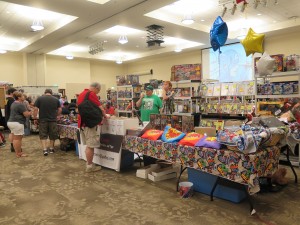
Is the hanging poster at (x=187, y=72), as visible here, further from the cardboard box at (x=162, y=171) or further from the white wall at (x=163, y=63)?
the white wall at (x=163, y=63)

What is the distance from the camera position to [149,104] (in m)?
4.82

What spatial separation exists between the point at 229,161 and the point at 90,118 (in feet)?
7.39

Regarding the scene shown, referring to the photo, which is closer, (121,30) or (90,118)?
(90,118)

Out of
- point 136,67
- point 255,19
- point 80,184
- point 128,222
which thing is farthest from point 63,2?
point 136,67

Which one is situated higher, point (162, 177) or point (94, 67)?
point (94, 67)

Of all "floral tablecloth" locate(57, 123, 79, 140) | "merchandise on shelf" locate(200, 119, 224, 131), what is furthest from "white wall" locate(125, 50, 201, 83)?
"floral tablecloth" locate(57, 123, 79, 140)

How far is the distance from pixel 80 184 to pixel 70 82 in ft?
34.6

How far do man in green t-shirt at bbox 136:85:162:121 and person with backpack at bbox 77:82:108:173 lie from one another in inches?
36.5

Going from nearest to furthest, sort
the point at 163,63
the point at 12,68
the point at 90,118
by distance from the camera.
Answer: the point at 90,118 → the point at 12,68 → the point at 163,63

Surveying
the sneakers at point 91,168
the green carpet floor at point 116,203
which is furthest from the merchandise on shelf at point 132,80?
the green carpet floor at point 116,203

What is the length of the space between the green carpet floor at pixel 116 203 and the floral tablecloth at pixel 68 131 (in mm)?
1154

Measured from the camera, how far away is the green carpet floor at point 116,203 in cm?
260

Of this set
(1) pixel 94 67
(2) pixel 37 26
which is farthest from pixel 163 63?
(2) pixel 37 26

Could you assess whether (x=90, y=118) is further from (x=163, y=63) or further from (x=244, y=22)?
(x=163, y=63)
